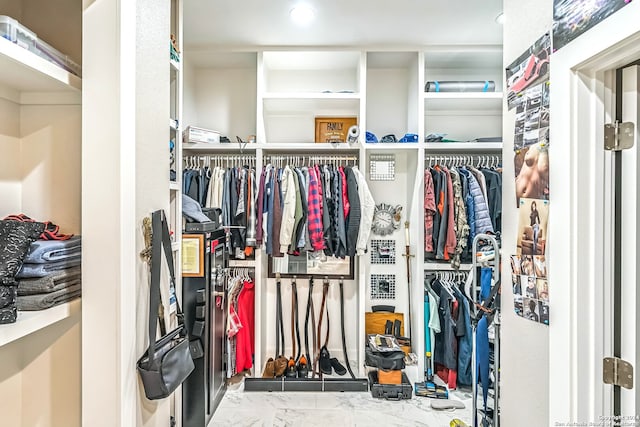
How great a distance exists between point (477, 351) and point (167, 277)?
1.74 meters

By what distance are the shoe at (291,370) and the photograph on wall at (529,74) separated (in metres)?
2.62

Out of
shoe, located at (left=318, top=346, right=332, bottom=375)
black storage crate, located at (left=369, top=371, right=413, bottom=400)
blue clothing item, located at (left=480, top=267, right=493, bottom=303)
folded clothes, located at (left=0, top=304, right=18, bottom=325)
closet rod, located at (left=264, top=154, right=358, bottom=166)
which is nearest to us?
folded clothes, located at (left=0, top=304, right=18, bottom=325)

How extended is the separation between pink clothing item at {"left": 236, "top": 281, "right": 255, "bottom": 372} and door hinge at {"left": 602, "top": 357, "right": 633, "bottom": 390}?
8.39 feet

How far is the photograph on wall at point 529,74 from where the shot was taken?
123 cm

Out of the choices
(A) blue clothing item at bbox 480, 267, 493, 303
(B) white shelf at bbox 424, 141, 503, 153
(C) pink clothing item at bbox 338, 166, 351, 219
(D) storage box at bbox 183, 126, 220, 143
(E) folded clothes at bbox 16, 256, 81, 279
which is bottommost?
(A) blue clothing item at bbox 480, 267, 493, 303

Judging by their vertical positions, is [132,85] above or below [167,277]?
above

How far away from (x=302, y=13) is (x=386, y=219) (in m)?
1.92

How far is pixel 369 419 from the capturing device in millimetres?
2580

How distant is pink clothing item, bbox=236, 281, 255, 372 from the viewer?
10.1 ft

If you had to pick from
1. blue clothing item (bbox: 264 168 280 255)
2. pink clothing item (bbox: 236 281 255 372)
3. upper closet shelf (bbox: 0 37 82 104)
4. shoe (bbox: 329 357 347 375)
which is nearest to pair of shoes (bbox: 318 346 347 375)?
shoe (bbox: 329 357 347 375)

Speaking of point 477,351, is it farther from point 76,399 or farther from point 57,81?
point 57,81

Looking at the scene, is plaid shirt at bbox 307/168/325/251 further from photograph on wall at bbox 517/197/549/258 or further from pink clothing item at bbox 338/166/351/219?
photograph on wall at bbox 517/197/549/258

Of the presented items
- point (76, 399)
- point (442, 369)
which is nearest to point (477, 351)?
point (442, 369)

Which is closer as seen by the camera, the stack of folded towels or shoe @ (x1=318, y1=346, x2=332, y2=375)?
the stack of folded towels
